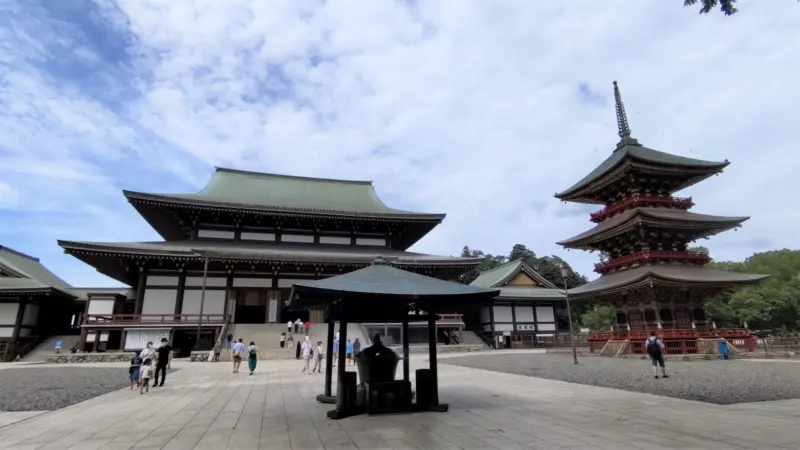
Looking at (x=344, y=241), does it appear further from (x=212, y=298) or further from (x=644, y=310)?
(x=644, y=310)

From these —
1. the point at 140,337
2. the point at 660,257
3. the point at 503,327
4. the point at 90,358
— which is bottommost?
the point at 90,358

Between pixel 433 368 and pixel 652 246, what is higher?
pixel 652 246

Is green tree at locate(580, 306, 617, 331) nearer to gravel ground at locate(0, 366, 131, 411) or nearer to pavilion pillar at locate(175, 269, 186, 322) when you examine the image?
pavilion pillar at locate(175, 269, 186, 322)

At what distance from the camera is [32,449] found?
217 inches

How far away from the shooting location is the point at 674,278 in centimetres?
2138

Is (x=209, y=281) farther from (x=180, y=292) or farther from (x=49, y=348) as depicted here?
(x=49, y=348)

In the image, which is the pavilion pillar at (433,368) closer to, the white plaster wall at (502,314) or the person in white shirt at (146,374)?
the person in white shirt at (146,374)

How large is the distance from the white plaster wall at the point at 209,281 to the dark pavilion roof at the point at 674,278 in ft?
76.7

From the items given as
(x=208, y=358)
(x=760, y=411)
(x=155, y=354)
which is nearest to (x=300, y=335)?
(x=208, y=358)

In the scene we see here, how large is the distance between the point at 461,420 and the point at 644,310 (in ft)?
69.7

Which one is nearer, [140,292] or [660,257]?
[660,257]

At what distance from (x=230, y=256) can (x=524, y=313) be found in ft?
79.4

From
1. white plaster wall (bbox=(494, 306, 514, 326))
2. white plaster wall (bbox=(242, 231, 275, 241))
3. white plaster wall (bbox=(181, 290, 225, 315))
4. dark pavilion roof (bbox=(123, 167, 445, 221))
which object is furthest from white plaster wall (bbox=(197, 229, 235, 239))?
white plaster wall (bbox=(494, 306, 514, 326))

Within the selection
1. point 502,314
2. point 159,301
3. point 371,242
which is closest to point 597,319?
point 502,314
